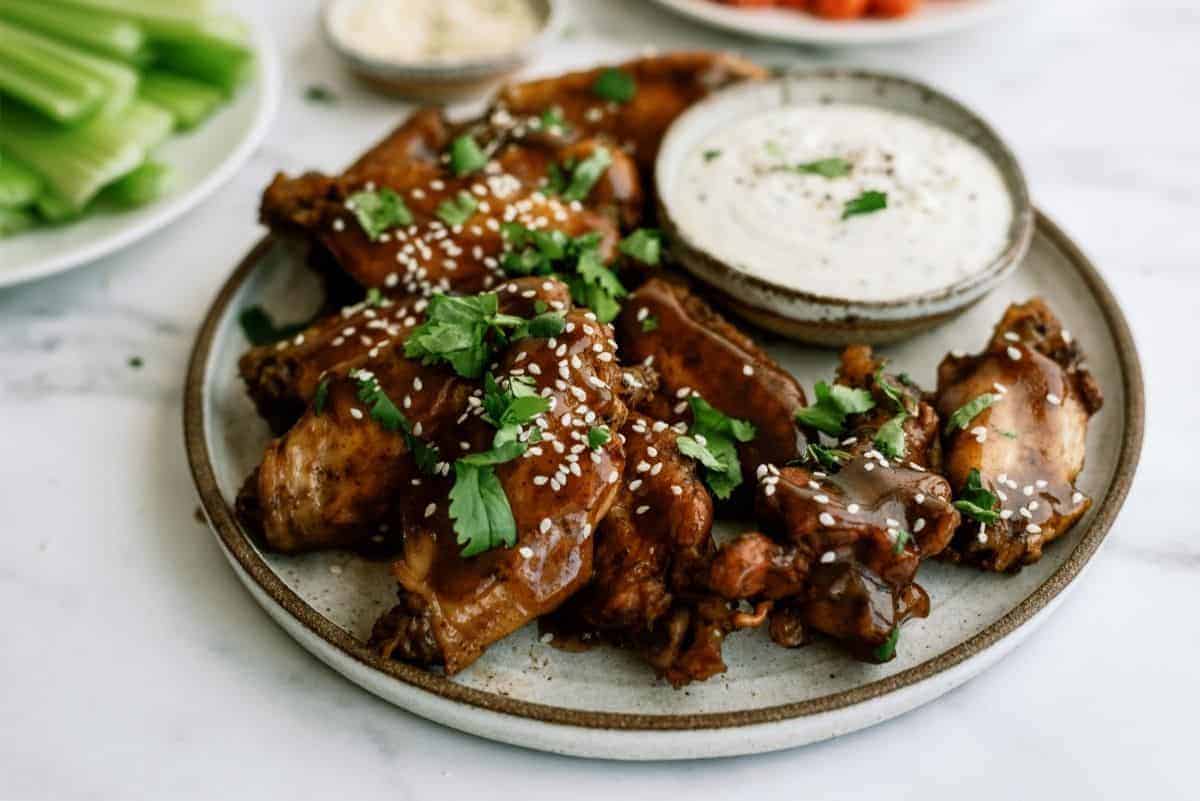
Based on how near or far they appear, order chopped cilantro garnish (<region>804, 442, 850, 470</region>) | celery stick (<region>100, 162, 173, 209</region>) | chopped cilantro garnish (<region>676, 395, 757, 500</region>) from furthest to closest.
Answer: celery stick (<region>100, 162, 173, 209</region>) → chopped cilantro garnish (<region>676, 395, 757, 500</region>) → chopped cilantro garnish (<region>804, 442, 850, 470</region>)

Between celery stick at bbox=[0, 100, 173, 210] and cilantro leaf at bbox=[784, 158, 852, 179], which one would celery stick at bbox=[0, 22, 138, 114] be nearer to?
celery stick at bbox=[0, 100, 173, 210]

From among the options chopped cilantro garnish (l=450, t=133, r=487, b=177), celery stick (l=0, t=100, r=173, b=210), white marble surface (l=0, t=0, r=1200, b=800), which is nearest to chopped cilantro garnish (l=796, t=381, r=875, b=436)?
white marble surface (l=0, t=0, r=1200, b=800)

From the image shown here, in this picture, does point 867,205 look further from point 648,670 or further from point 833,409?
point 648,670

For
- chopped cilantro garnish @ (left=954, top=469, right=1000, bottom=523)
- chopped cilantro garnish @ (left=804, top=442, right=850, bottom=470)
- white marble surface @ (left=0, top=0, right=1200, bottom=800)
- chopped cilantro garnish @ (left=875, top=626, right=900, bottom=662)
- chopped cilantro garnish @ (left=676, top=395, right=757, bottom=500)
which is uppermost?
chopped cilantro garnish @ (left=804, top=442, right=850, bottom=470)

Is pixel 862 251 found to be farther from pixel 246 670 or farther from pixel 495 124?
pixel 246 670

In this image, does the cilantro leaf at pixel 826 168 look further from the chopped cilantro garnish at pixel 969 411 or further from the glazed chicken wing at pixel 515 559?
the glazed chicken wing at pixel 515 559

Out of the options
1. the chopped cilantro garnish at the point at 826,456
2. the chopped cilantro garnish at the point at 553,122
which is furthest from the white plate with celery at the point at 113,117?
the chopped cilantro garnish at the point at 826,456
